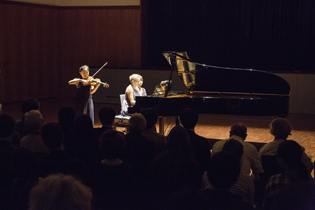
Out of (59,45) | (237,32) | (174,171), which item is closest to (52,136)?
(174,171)

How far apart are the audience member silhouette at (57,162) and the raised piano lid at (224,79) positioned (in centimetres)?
415

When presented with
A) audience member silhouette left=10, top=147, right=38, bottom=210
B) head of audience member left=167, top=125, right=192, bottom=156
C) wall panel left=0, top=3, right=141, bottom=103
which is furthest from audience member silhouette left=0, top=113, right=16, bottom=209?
wall panel left=0, top=3, right=141, bottom=103

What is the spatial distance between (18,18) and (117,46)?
304 cm

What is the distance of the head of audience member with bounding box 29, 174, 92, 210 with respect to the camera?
166cm

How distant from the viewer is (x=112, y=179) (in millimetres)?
3088

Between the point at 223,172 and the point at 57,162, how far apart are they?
1.38 metres

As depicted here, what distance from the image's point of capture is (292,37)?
11.8m

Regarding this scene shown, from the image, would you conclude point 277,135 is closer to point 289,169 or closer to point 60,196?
point 289,169

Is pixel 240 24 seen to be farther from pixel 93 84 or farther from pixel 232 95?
pixel 93 84

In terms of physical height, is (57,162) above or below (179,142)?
below

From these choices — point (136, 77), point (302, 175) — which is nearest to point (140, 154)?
point (302, 175)

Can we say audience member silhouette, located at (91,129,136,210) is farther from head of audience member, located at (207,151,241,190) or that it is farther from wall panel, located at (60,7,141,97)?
wall panel, located at (60,7,141,97)

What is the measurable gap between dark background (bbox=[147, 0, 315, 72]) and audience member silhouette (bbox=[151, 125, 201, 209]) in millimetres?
9089

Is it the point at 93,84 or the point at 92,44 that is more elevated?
the point at 92,44
